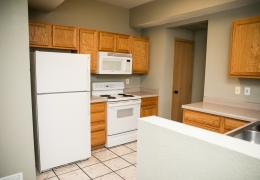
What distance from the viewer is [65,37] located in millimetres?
3020

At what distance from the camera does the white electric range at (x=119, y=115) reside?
3317mm

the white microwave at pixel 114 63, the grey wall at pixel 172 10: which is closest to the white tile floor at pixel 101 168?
the white microwave at pixel 114 63

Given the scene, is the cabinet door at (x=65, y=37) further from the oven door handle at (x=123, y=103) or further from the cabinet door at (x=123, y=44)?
the oven door handle at (x=123, y=103)

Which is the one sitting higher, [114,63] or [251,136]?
[114,63]

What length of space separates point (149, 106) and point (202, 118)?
147 cm

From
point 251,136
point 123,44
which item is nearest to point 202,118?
point 251,136

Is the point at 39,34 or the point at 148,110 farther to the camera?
the point at 148,110

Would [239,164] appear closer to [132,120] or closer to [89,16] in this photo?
[132,120]

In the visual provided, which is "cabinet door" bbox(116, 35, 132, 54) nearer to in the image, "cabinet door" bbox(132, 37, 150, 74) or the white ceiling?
"cabinet door" bbox(132, 37, 150, 74)

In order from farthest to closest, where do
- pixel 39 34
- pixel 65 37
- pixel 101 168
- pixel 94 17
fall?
pixel 94 17
pixel 65 37
pixel 39 34
pixel 101 168

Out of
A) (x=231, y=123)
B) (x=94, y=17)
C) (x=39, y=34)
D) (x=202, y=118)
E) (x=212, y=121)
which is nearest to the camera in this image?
(x=231, y=123)

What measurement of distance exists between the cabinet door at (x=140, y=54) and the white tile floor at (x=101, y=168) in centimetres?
173

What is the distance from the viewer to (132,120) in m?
3.61

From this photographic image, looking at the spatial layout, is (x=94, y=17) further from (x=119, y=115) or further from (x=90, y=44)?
(x=119, y=115)
